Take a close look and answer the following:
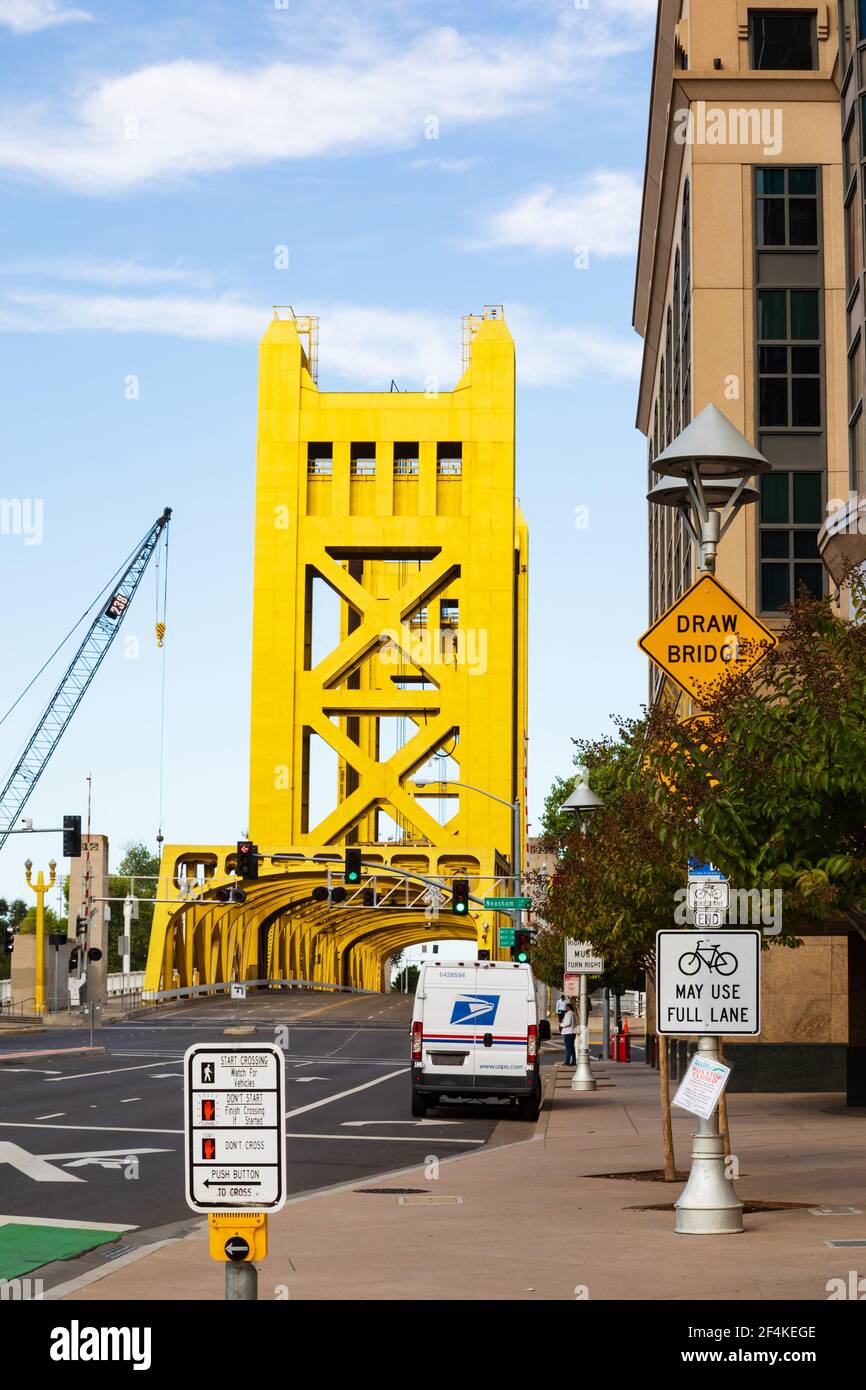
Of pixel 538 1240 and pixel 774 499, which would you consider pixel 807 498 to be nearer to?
pixel 774 499

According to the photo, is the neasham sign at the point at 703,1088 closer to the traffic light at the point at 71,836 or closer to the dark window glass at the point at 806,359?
the dark window glass at the point at 806,359

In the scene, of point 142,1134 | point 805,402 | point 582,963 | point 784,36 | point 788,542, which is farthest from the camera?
point 784,36

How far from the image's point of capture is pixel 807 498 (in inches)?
1780

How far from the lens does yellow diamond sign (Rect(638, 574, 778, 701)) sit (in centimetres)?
1357

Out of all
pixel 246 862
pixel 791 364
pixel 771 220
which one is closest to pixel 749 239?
pixel 771 220

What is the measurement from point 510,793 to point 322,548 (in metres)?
16.7

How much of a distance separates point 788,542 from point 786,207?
29.5 feet

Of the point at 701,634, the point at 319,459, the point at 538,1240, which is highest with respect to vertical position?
the point at 319,459

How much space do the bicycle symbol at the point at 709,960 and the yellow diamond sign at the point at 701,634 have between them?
200 centimetres

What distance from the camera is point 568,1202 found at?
1573 centimetres

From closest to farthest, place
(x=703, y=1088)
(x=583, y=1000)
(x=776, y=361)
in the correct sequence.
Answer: (x=703, y=1088)
(x=583, y=1000)
(x=776, y=361)

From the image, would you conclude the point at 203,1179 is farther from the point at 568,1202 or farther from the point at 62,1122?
the point at 62,1122

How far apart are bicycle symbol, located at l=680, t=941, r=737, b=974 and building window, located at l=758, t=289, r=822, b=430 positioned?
33.9 meters
